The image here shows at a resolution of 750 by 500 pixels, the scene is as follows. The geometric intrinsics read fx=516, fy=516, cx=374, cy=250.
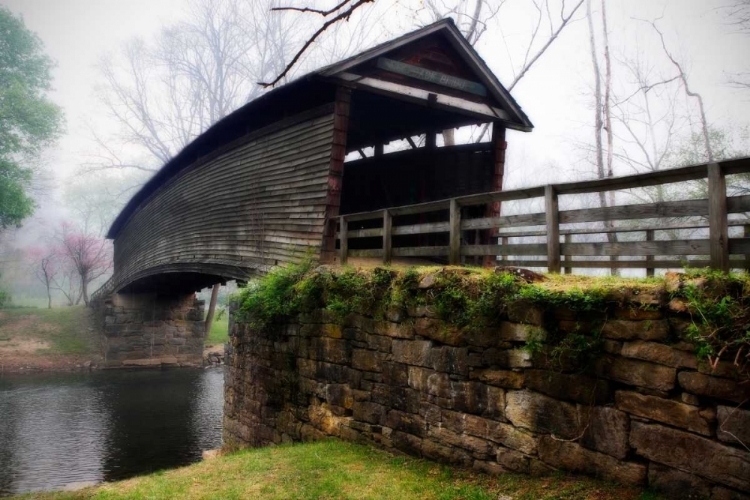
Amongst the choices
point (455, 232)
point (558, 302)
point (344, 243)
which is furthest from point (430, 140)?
point (558, 302)

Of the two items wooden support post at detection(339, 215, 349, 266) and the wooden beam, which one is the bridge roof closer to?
the wooden beam

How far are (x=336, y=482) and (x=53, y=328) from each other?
24.3m

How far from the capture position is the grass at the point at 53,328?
23641 mm

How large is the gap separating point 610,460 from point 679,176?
8.04 feet

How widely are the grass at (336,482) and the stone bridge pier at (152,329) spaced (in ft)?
59.5

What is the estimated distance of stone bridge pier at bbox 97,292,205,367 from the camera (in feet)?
78.3

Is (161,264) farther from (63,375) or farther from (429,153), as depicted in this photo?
(429,153)

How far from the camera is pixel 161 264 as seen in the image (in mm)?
17000

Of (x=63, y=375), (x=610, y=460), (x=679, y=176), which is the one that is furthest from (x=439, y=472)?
(x=63, y=375)

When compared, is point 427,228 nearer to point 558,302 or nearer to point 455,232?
point 455,232

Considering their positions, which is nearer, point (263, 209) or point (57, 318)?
point (263, 209)

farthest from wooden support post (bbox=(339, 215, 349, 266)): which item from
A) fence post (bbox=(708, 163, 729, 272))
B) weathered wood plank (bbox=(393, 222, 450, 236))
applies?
fence post (bbox=(708, 163, 729, 272))

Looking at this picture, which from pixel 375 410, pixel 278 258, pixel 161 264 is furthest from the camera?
pixel 161 264

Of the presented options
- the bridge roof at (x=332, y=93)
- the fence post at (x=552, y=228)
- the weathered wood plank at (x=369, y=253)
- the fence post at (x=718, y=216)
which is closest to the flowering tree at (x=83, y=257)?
the bridge roof at (x=332, y=93)
